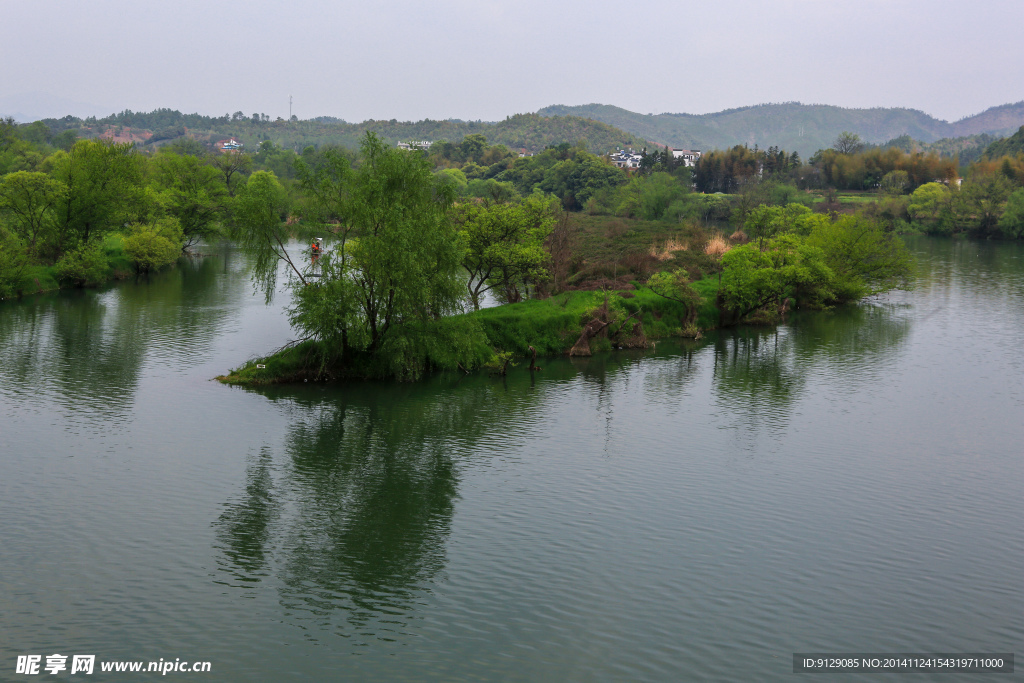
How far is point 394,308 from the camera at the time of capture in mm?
47750

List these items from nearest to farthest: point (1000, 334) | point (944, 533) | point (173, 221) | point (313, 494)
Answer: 1. point (944, 533)
2. point (313, 494)
3. point (1000, 334)
4. point (173, 221)

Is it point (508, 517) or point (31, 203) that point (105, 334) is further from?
point (508, 517)

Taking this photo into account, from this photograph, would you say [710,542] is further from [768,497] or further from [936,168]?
[936,168]

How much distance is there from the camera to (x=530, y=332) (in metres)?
57.8

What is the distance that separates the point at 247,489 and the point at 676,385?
97.9 feet

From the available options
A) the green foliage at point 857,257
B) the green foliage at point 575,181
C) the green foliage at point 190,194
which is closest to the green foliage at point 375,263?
the green foliage at point 857,257

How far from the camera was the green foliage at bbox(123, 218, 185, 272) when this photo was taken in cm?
9019

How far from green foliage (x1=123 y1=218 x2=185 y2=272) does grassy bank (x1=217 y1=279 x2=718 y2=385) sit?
4721 cm

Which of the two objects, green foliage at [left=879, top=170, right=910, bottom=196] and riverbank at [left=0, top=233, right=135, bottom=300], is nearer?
riverbank at [left=0, top=233, right=135, bottom=300]

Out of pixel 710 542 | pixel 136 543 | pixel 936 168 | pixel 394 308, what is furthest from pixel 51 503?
pixel 936 168

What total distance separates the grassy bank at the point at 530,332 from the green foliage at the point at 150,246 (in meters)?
47.2

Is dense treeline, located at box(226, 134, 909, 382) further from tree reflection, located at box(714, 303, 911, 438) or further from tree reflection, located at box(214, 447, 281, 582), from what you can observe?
tree reflection, located at box(214, 447, 281, 582)

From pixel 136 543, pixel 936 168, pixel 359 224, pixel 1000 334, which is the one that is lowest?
pixel 136 543

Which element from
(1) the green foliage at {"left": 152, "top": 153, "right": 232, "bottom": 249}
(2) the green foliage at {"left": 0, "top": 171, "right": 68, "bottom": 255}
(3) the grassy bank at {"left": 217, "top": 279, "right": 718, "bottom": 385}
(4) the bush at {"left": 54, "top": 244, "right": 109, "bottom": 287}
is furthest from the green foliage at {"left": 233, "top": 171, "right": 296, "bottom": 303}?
(1) the green foliage at {"left": 152, "top": 153, "right": 232, "bottom": 249}
